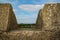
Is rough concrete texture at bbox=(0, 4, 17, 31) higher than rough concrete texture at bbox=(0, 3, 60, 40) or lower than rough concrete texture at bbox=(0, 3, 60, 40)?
higher

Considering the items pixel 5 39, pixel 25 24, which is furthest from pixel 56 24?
pixel 25 24

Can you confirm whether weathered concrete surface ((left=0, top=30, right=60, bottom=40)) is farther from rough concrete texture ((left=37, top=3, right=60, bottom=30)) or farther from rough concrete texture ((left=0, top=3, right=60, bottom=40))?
rough concrete texture ((left=37, top=3, right=60, bottom=30))

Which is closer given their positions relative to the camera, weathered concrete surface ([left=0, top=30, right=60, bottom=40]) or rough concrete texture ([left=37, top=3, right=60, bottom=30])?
weathered concrete surface ([left=0, top=30, right=60, bottom=40])

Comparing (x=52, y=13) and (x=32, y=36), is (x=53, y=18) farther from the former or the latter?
(x=32, y=36)

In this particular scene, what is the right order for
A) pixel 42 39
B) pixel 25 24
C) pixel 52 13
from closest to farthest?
pixel 42 39 → pixel 52 13 → pixel 25 24

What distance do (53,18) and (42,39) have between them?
2.47 ft

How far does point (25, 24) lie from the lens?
1001 cm

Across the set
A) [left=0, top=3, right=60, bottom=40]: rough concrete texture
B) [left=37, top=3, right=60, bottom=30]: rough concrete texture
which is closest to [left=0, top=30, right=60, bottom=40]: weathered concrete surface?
[left=0, top=3, right=60, bottom=40]: rough concrete texture

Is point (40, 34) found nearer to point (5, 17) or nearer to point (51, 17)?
point (51, 17)

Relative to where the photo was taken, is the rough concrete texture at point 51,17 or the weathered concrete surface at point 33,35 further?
the rough concrete texture at point 51,17

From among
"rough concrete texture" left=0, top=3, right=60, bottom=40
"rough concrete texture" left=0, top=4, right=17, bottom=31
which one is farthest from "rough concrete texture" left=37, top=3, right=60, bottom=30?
"rough concrete texture" left=0, top=4, right=17, bottom=31

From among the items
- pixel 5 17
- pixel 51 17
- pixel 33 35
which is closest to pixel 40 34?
pixel 33 35

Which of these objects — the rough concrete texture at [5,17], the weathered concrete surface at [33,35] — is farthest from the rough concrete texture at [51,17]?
the rough concrete texture at [5,17]

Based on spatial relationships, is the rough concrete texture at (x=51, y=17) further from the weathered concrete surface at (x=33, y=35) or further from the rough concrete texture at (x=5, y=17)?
the rough concrete texture at (x=5, y=17)
